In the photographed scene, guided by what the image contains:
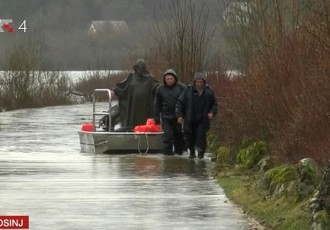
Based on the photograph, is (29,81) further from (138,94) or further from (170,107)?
(170,107)

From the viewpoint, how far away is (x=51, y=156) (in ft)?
72.6

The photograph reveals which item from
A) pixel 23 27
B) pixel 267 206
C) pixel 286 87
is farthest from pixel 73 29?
pixel 267 206

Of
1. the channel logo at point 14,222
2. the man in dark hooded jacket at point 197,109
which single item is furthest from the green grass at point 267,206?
the man in dark hooded jacket at point 197,109

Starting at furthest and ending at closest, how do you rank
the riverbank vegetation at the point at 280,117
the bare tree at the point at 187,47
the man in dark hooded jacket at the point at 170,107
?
the bare tree at the point at 187,47 < the man in dark hooded jacket at the point at 170,107 < the riverbank vegetation at the point at 280,117

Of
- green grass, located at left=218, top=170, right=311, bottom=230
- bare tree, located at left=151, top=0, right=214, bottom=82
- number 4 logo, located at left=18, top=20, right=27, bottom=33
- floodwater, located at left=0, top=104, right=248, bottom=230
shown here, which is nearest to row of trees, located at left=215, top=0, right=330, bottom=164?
green grass, located at left=218, top=170, right=311, bottom=230

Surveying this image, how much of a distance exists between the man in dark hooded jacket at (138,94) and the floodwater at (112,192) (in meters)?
1.41

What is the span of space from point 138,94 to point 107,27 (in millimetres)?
42660

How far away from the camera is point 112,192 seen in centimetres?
1523

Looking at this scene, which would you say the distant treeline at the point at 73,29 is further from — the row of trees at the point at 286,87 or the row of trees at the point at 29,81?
the row of trees at the point at 286,87

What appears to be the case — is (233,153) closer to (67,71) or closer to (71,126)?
(71,126)

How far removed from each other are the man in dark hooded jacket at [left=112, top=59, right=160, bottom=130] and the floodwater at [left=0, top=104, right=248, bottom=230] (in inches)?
55.3

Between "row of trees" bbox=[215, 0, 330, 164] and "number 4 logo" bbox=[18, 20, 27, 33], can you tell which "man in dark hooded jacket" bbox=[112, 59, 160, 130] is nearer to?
"row of trees" bbox=[215, 0, 330, 164]

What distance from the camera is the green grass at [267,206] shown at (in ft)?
39.1

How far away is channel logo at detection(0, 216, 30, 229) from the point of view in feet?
40.8
